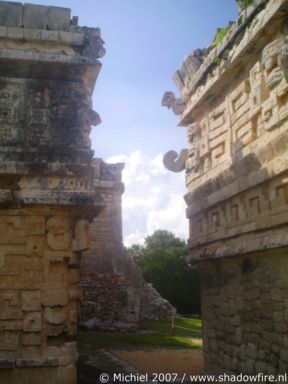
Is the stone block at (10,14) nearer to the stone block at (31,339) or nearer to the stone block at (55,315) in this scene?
the stone block at (55,315)

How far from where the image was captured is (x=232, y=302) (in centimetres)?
638

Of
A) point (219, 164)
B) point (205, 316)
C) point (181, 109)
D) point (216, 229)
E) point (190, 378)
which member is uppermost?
point (181, 109)

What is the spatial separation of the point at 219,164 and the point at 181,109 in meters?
2.01

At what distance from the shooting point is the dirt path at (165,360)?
796 centimetres

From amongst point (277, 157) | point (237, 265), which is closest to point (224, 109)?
point (277, 157)

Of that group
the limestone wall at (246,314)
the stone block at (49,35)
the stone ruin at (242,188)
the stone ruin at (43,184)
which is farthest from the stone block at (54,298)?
the stone block at (49,35)

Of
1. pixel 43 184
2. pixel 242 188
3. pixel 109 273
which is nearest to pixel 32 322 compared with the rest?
pixel 43 184

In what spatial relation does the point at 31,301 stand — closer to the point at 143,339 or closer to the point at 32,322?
the point at 32,322

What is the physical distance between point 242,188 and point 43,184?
2.68 metres

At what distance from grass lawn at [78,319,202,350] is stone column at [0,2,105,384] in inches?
221

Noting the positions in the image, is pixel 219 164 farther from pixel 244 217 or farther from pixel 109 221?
pixel 109 221

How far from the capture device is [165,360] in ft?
29.8

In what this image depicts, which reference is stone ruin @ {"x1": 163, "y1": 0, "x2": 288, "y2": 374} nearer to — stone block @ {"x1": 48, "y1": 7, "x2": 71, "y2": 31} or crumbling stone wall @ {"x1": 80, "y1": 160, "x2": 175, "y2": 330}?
stone block @ {"x1": 48, "y1": 7, "x2": 71, "y2": 31}

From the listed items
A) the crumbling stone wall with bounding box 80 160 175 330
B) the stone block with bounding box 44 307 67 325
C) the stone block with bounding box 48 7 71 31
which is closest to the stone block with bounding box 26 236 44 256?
the stone block with bounding box 44 307 67 325
